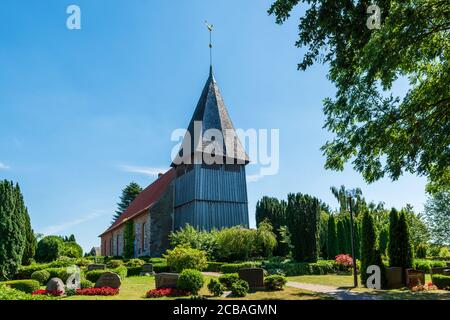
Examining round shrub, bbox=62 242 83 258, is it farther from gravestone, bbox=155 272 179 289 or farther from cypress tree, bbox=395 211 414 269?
cypress tree, bbox=395 211 414 269

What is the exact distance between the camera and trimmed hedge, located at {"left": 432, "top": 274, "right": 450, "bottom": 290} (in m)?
16.2

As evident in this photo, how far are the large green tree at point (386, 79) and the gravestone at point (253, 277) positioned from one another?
5219 mm

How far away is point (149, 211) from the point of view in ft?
119

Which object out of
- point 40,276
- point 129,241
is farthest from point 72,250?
Result: point 40,276

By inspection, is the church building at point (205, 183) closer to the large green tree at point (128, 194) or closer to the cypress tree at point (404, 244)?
the cypress tree at point (404, 244)

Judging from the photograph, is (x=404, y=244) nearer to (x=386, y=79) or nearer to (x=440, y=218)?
(x=386, y=79)

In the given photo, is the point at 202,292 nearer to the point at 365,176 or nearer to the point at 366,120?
the point at 365,176

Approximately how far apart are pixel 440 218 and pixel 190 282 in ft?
125

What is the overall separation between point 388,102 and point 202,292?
31.2 feet

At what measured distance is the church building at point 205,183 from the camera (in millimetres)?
32844

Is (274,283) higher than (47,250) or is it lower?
lower

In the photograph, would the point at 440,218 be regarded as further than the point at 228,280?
Yes

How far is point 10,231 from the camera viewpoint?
20578 mm
